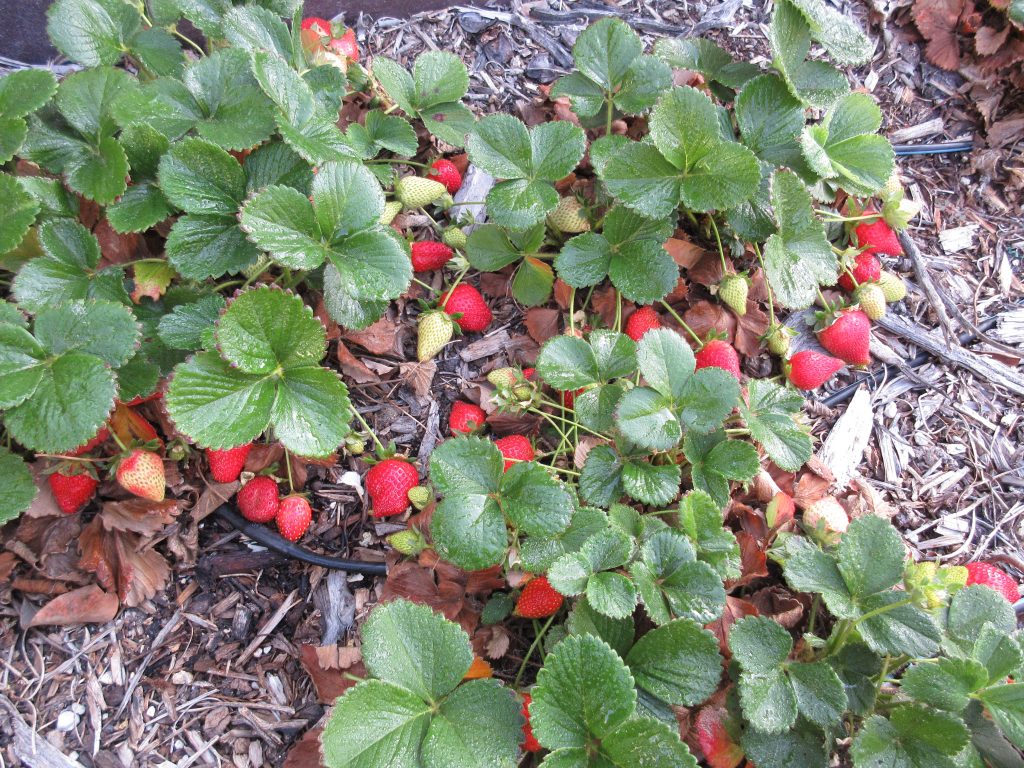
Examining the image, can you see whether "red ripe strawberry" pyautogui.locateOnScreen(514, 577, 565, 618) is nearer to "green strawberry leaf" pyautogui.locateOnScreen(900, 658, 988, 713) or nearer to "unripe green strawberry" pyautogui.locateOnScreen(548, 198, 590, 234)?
"green strawberry leaf" pyautogui.locateOnScreen(900, 658, 988, 713)

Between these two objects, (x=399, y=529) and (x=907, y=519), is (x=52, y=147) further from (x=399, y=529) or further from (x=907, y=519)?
(x=907, y=519)

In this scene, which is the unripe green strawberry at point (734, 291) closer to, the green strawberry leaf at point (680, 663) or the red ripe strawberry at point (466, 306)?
the red ripe strawberry at point (466, 306)

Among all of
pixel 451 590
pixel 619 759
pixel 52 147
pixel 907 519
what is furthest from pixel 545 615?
pixel 52 147

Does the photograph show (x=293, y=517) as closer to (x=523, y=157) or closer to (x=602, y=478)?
(x=602, y=478)

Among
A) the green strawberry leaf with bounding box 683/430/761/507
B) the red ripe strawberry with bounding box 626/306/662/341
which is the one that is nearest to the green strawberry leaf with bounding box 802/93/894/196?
the red ripe strawberry with bounding box 626/306/662/341

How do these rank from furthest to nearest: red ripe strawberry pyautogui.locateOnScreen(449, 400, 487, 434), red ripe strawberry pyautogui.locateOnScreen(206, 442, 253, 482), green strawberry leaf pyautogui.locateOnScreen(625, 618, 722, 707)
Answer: red ripe strawberry pyautogui.locateOnScreen(449, 400, 487, 434) → red ripe strawberry pyautogui.locateOnScreen(206, 442, 253, 482) → green strawberry leaf pyautogui.locateOnScreen(625, 618, 722, 707)

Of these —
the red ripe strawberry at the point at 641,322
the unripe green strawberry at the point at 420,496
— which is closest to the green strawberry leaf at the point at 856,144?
the red ripe strawberry at the point at 641,322

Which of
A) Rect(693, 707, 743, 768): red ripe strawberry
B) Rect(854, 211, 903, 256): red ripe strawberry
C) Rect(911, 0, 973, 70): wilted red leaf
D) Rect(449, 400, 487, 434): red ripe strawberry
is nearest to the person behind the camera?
Rect(693, 707, 743, 768): red ripe strawberry
